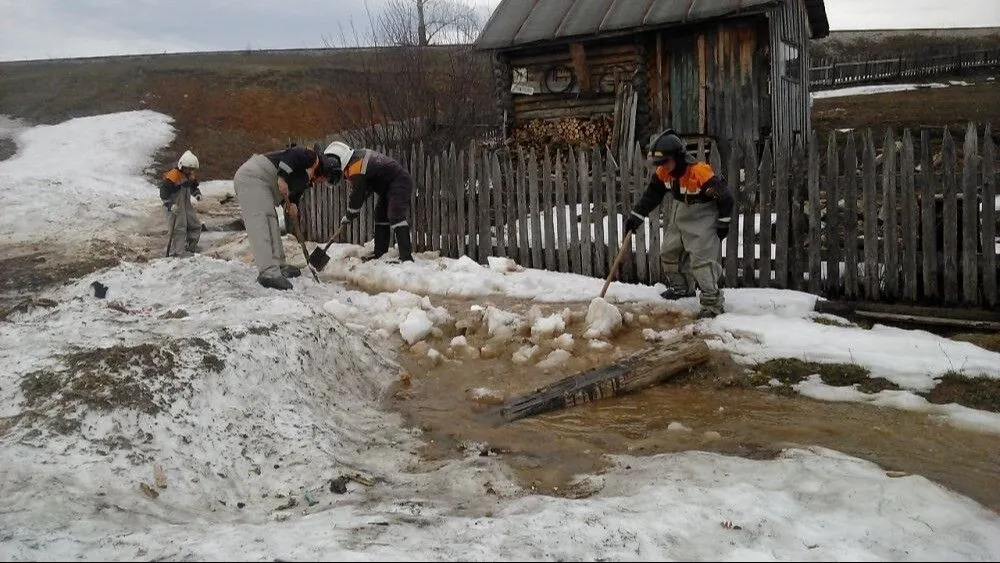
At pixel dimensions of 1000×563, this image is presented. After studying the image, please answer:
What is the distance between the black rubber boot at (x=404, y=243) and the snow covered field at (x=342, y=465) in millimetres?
2299

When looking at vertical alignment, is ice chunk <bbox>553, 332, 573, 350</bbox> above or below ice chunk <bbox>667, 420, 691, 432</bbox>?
above

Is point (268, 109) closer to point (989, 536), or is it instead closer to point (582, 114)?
point (582, 114)

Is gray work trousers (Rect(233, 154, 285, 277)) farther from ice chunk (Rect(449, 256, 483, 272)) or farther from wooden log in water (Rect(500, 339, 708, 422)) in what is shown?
wooden log in water (Rect(500, 339, 708, 422))

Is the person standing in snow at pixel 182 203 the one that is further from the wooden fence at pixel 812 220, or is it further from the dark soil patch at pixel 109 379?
the dark soil patch at pixel 109 379

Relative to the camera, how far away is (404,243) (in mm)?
9211

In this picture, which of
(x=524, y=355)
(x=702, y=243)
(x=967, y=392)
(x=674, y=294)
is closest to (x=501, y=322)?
(x=524, y=355)

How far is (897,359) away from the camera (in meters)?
5.30

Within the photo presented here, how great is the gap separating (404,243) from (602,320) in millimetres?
3709

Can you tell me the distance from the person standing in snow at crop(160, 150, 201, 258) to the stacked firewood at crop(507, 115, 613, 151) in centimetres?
602

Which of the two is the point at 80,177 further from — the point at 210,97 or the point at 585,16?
the point at 585,16

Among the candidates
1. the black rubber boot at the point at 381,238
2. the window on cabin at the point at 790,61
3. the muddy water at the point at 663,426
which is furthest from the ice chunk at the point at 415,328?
the window on cabin at the point at 790,61

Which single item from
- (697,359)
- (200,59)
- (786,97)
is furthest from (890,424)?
(200,59)

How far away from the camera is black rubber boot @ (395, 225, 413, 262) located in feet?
30.2

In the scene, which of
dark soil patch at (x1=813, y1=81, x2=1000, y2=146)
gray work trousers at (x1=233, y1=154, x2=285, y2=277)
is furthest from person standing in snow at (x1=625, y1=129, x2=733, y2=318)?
dark soil patch at (x1=813, y1=81, x2=1000, y2=146)
